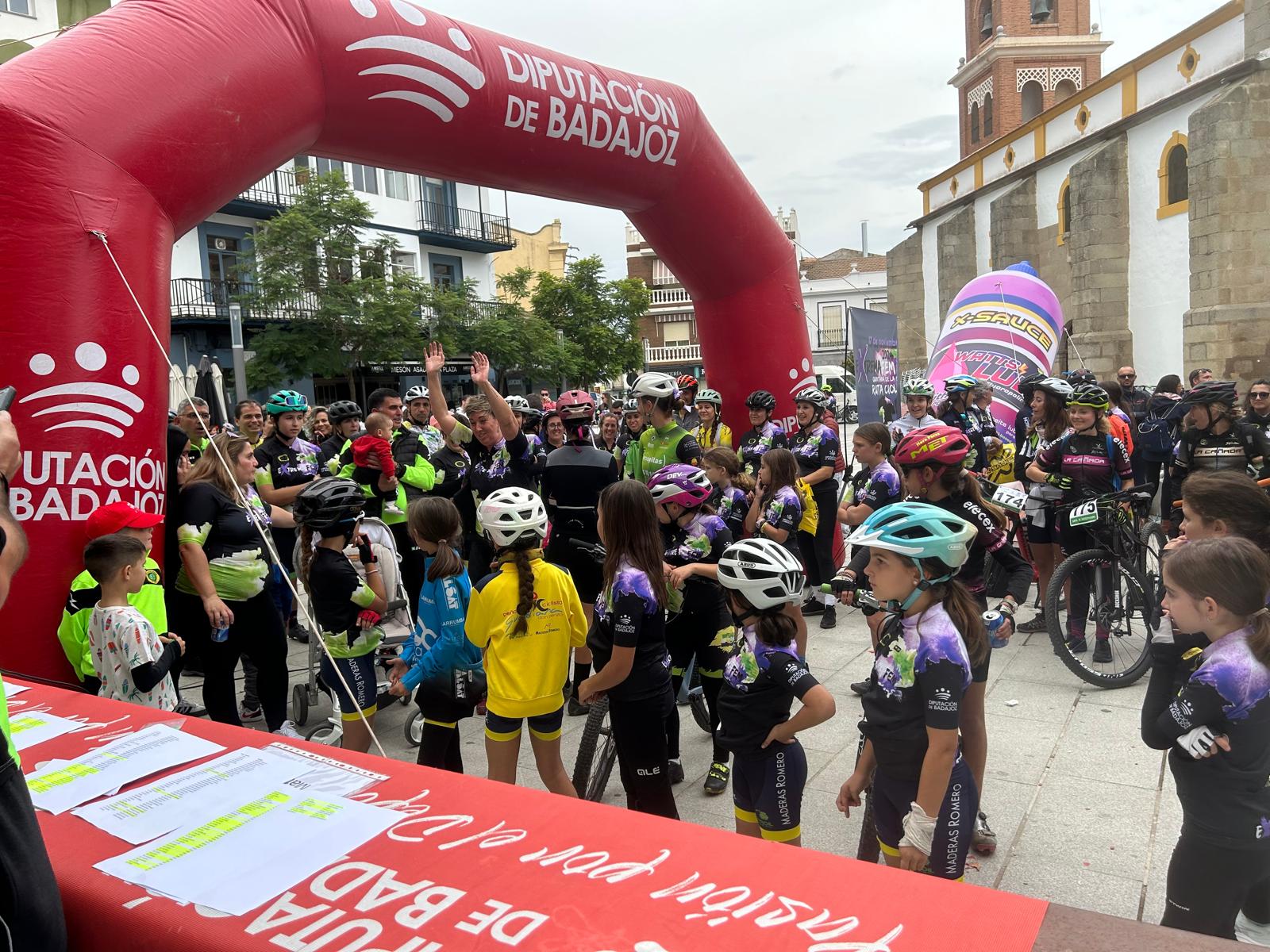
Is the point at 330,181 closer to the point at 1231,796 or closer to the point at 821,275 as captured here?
the point at 1231,796

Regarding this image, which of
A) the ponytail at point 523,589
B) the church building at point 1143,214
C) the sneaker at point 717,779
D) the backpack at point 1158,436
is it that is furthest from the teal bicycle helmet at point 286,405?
the church building at point 1143,214

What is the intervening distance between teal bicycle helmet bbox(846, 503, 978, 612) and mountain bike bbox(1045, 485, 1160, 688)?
11.2 ft

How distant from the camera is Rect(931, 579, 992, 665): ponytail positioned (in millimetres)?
2939

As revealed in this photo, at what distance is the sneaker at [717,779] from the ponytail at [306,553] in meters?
2.24

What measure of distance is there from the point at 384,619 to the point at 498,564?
1.46 m

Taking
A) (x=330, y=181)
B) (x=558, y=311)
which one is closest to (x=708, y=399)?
(x=330, y=181)

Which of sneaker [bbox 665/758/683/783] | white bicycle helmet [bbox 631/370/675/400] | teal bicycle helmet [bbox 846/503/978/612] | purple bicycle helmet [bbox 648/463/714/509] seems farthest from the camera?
white bicycle helmet [bbox 631/370/675/400]

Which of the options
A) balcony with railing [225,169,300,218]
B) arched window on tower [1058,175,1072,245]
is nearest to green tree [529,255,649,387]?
balcony with railing [225,169,300,218]

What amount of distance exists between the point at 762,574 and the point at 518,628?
1111 mm

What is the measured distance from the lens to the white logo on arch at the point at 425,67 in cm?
570

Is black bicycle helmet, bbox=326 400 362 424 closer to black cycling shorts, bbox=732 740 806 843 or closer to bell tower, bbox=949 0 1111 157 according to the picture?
black cycling shorts, bbox=732 740 806 843

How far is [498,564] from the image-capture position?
12.6 ft

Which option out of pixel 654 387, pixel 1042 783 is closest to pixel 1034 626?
pixel 1042 783

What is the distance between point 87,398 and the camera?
14.0ft
